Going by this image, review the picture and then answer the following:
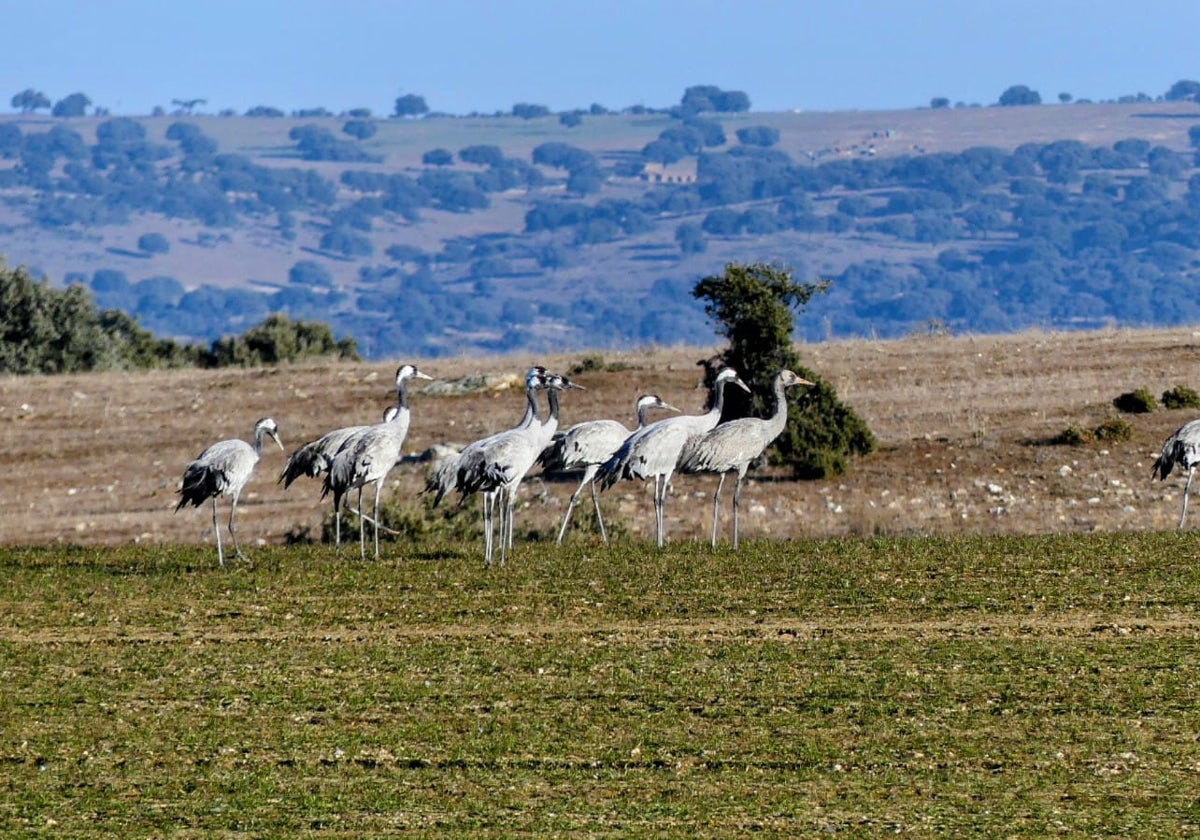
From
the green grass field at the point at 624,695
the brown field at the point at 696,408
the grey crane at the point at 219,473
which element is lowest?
the brown field at the point at 696,408

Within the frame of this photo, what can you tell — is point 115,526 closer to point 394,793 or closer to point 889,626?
point 889,626

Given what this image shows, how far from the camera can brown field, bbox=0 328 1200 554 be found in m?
33.9

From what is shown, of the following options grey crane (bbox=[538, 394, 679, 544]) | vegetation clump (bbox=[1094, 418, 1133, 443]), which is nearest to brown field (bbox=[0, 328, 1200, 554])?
vegetation clump (bbox=[1094, 418, 1133, 443])

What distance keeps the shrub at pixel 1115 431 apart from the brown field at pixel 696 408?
0.95 ft

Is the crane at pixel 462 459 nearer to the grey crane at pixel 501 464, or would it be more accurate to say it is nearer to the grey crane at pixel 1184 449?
the grey crane at pixel 501 464

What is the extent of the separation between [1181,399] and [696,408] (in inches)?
383

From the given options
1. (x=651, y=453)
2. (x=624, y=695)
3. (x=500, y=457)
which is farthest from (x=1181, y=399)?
(x=624, y=695)

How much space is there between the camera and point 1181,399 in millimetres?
39312

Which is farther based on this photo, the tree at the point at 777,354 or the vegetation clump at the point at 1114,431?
the tree at the point at 777,354

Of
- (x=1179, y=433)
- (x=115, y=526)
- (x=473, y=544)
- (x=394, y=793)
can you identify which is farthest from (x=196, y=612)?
(x=115, y=526)

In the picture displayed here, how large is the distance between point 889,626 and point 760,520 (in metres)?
15.3

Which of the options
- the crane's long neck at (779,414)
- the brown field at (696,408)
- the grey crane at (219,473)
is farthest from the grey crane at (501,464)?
the crane's long neck at (779,414)

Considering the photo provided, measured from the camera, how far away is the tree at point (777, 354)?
1474 inches

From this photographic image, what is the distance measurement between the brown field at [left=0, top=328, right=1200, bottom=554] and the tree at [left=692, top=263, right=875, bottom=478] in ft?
2.06
